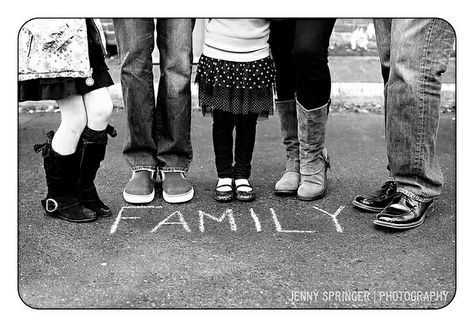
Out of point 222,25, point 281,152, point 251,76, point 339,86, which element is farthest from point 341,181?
point 339,86

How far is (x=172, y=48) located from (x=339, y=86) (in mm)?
1733

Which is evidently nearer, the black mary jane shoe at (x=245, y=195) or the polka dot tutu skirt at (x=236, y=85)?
the polka dot tutu skirt at (x=236, y=85)

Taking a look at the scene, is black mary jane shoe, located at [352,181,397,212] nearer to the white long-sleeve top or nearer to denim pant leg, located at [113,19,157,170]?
the white long-sleeve top

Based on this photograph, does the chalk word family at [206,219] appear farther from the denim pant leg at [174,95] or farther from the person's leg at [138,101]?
the denim pant leg at [174,95]

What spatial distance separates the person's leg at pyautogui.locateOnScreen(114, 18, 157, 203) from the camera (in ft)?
8.38

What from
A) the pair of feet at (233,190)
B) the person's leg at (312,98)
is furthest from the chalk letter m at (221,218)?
Answer: the person's leg at (312,98)

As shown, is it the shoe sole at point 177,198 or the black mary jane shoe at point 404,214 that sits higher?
the black mary jane shoe at point 404,214

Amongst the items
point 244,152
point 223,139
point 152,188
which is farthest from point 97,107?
point 244,152

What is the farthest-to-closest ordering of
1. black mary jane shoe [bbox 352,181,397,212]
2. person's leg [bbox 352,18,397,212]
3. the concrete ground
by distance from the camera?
black mary jane shoe [bbox 352,181,397,212], person's leg [bbox 352,18,397,212], the concrete ground

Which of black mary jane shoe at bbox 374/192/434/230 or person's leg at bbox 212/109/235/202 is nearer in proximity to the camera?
black mary jane shoe at bbox 374/192/434/230

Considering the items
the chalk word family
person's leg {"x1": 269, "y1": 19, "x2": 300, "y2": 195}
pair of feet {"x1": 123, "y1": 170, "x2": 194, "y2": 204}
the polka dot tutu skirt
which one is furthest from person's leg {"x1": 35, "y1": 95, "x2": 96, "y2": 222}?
person's leg {"x1": 269, "y1": 19, "x2": 300, "y2": 195}

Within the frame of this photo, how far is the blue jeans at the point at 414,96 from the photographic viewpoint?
7.47ft

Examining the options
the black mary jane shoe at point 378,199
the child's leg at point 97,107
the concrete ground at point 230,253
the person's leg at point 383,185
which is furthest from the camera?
the black mary jane shoe at point 378,199

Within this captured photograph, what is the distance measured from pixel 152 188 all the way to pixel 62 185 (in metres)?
0.39
